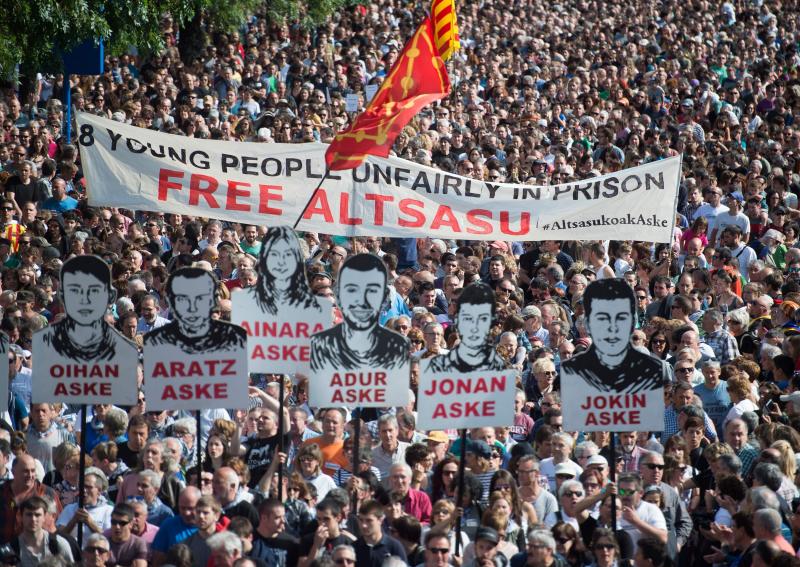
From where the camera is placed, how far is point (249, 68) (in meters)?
24.2

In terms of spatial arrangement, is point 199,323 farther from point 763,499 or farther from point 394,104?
point 394,104

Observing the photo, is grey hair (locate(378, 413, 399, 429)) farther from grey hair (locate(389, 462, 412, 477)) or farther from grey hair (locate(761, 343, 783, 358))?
grey hair (locate(761, 343, 783, 358))

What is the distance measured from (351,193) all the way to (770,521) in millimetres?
6032

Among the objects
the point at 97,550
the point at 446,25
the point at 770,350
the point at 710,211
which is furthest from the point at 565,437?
the point at 446,25

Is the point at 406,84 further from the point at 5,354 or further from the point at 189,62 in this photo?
the point at 189,62

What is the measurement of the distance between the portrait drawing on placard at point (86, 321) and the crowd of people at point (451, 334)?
778 millimetres

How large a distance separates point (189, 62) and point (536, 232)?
13.3 m

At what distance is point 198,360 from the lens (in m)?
9.65

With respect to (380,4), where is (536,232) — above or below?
below

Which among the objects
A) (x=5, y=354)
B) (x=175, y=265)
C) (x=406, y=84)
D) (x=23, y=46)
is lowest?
(x=5, y=354)

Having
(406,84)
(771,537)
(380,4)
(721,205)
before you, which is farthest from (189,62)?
(771,537)

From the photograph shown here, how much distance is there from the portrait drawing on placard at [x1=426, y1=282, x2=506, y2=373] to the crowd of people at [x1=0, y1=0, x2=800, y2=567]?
0.38m

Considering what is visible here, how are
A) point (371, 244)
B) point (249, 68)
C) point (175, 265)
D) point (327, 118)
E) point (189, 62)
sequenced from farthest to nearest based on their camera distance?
1. point (189, 62)
2. point (249, 68)
3. point (327, 118)
4. point (371, 244)
5. point (175, 265)

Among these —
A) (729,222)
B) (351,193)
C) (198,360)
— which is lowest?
(198,360)
